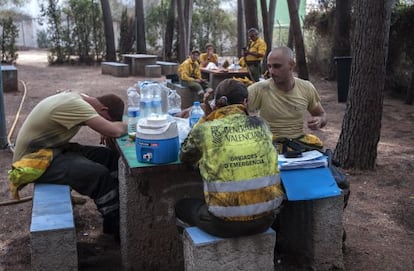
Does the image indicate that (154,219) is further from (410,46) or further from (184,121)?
(410,46)

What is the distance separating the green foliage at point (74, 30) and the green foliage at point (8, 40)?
1.52 meters

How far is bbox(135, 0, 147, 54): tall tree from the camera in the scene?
19328 mm

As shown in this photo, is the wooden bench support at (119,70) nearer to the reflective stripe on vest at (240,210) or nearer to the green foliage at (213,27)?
the green foliage at (213,27)

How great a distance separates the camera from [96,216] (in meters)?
4.68

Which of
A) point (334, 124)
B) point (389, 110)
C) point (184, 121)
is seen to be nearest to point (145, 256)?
point (184, 121)

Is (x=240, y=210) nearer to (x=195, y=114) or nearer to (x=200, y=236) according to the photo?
(x=200, y=236)

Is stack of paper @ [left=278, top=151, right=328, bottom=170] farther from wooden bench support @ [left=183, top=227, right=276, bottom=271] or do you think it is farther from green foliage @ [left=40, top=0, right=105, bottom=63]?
green foliage @ [left=40, top=0, right=105, bottom=63]

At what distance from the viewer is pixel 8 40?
19.0 meters

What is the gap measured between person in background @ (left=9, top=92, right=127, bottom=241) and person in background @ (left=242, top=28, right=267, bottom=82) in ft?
25.8

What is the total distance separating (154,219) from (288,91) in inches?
54.9

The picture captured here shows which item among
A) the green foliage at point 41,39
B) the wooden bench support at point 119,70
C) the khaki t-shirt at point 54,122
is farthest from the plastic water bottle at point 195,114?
the green foliage at point 41,39

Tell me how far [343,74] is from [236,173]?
8918 millimetres

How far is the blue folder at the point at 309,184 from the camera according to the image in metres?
3.20

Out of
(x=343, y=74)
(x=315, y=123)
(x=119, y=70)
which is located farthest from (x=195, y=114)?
(x=119, y=70)
